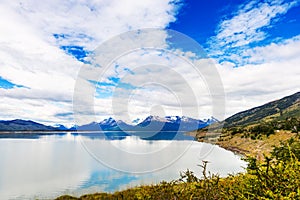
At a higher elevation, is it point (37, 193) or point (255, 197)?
point (255, 197)

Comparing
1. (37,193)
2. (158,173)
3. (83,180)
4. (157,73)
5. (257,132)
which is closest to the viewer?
(157,73)

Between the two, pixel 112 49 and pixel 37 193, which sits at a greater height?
pixel 112 49

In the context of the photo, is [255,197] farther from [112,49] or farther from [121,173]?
[121,173]

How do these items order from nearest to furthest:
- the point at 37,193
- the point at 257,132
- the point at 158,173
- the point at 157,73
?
the point at 157,73 → the point at 37,193 → the point at 158,173 → the point at 257,132

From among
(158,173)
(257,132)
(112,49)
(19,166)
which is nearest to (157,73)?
(112,49)

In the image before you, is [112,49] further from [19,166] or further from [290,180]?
[19,166]

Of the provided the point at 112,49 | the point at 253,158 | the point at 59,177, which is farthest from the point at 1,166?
the point at 253,158

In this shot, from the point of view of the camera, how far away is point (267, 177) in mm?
3592

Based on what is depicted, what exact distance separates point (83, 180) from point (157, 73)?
2283cm

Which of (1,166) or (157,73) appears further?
(1,166)

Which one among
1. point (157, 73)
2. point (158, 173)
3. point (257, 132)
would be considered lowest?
point (158, 173)

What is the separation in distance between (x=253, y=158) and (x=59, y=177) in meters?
41.7

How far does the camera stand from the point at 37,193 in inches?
1240

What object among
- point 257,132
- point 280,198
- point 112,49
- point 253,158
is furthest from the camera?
point 257,132
